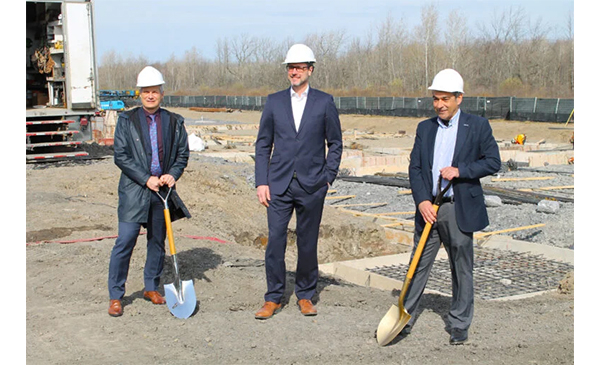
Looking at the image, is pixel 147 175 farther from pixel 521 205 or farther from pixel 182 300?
pixel 521 205

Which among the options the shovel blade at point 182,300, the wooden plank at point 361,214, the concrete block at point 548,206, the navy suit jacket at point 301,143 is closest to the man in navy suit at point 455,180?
the navy suit jacket at point 301,143

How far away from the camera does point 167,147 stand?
592 cm

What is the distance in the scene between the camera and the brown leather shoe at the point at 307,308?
5.72 metres

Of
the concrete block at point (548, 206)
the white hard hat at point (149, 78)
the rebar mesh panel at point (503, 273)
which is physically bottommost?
the rebar mesh panel at point (503, 273)

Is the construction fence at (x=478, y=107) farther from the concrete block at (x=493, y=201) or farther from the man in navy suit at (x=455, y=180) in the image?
the man in navy suit at (x=455, y=180)

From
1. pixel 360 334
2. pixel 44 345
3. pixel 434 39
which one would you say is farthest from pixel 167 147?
pixel 434 39

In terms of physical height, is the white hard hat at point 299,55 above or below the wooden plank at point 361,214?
above

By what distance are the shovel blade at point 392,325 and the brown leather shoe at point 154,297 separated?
192 centimetres

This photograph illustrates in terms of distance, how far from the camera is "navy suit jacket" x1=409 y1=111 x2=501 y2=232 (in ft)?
16.7

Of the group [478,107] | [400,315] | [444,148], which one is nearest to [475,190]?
[444,148]

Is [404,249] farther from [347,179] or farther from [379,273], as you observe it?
[347,179]

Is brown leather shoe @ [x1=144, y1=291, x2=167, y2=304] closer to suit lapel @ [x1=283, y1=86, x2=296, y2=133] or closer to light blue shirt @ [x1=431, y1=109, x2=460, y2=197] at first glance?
suit lapel @ [x1=283, y1=86, x2=296, y2=133]

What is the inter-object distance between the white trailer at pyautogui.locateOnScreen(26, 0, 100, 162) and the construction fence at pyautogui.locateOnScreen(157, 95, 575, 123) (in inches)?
957

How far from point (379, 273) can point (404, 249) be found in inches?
103
